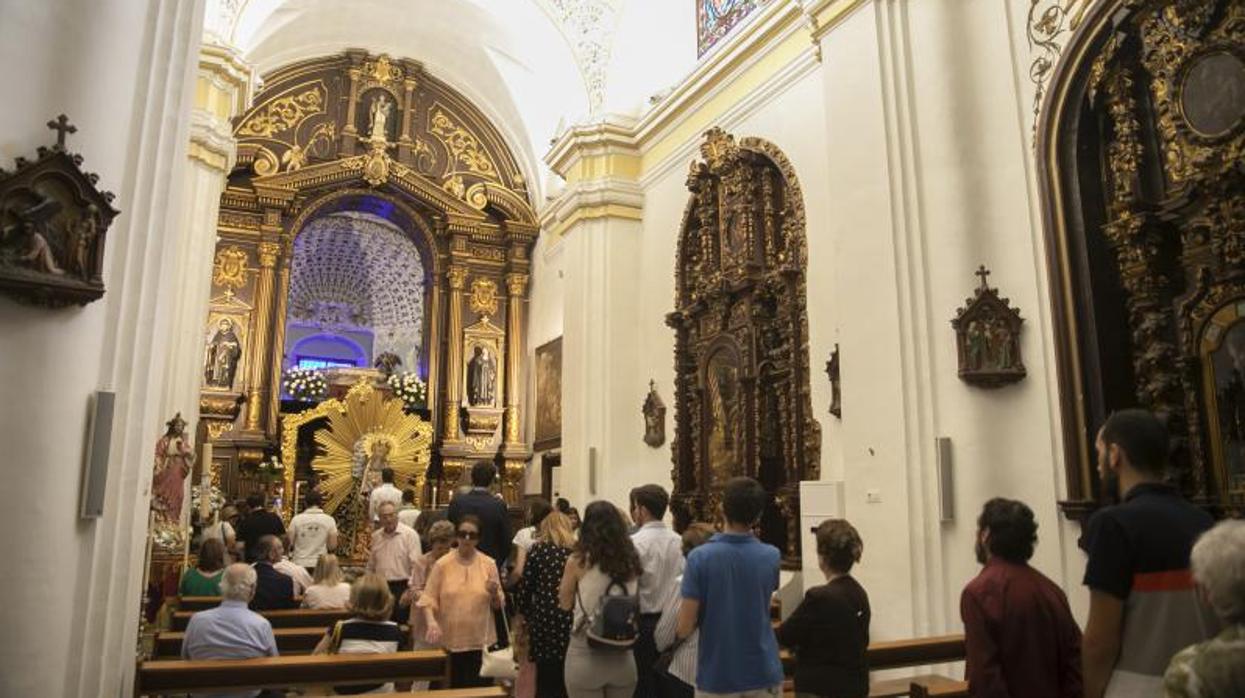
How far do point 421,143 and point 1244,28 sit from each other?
13351mm

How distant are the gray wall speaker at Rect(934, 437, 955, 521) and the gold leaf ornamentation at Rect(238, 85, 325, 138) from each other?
12846mm

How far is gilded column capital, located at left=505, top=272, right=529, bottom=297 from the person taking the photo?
53.2 ft

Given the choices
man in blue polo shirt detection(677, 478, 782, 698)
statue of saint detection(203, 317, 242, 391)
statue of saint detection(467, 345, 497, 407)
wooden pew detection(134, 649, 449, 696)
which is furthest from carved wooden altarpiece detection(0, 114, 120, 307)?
statue of saint detection(467, 345, 497, 407)

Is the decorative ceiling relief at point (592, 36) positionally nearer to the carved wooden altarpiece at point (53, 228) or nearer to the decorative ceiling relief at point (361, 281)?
the decorative ceiling relief at point (361, 281)

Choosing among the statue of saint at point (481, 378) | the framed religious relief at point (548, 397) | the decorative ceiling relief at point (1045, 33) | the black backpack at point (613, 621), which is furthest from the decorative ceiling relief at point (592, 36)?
the black backpack at point (613, 621)

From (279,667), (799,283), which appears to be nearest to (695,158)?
(799,283)

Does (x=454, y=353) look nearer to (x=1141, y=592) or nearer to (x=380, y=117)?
(x=380, y=117)

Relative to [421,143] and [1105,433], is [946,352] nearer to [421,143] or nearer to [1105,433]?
[1105,433]

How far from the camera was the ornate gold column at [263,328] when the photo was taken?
552 inches

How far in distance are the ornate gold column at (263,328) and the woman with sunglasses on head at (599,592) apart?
38.6 ft

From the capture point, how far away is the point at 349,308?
56.0 feet

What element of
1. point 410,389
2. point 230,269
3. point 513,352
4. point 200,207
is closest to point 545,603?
point 200,207

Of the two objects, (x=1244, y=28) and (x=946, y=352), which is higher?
(x=1244, y=28)

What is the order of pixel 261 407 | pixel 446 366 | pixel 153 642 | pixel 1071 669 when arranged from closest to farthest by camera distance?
pixel 1071 669 < pixel 153 642 < pixel 261 407 < pixel 446 366
